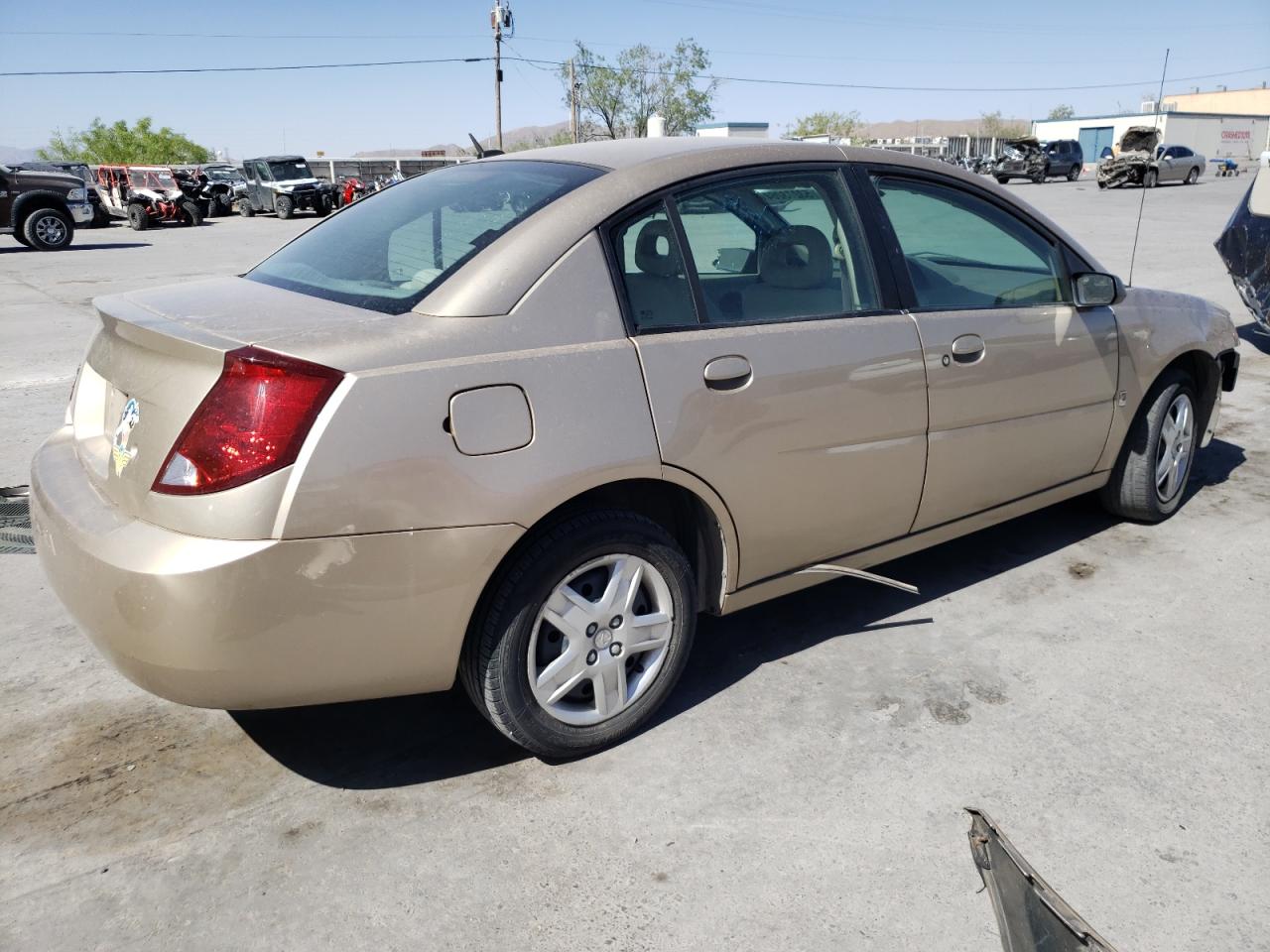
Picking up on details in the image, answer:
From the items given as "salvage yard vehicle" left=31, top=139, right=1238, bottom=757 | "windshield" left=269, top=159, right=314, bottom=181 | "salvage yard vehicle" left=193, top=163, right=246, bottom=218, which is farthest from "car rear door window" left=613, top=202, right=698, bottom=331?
"salvage yard vehicle" left=193, top=163, right=246, bottom=218

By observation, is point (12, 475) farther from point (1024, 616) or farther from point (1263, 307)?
point (1263, 307)

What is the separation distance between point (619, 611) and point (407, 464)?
2.57 feet

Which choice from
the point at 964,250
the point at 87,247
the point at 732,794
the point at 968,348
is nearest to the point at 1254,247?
the point at 964,250

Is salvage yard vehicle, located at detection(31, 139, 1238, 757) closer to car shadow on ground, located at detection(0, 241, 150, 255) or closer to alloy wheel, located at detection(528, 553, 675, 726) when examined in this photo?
alloy wheel, located at detection(528, 553, 675, 726)

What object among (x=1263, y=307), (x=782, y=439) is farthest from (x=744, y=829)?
(x=1263, y=307)

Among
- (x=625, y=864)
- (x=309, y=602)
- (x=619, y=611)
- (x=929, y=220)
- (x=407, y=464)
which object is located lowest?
(x=625, y=864)

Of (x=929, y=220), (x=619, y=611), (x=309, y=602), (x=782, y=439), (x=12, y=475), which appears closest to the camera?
(x=309, y=602)

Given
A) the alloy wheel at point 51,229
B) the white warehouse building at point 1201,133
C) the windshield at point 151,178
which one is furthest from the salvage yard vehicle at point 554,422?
the white warehouse building at point 1201,133

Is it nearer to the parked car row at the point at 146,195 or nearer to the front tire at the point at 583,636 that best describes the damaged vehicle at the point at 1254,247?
the front tire at the point at 583,636

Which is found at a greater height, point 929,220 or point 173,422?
point 929,220

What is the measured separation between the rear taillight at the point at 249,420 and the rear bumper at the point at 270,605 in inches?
5.9

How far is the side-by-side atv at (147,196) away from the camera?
28109 mm

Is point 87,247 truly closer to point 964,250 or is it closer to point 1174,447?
point 964,250

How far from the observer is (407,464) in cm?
237
